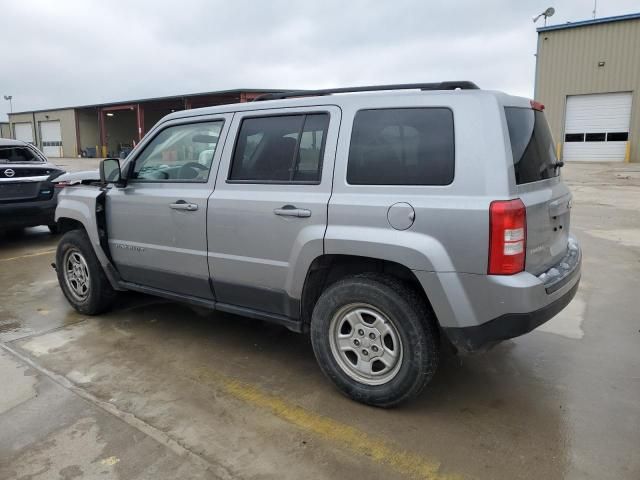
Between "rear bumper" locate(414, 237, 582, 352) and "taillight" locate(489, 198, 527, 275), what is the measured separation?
0.20 ft

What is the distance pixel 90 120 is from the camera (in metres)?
48.5

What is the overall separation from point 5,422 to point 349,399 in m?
2.05

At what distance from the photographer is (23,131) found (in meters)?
55.7

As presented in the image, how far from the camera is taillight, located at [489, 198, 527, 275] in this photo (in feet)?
8.61

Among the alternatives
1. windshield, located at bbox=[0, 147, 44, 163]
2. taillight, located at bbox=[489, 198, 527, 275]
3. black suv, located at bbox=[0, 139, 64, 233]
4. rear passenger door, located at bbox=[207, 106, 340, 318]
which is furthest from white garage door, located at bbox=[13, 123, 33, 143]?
taillight, located at bbox=[489, 198, 527, 275]

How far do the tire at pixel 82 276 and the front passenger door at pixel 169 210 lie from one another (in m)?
0.29

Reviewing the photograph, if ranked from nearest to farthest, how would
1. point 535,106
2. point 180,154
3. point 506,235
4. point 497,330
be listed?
point 506,235, point 497,330, point 535,106, point 180,154

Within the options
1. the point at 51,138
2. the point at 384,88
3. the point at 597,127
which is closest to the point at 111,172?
the point at 384,88

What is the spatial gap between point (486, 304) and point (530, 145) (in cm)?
100

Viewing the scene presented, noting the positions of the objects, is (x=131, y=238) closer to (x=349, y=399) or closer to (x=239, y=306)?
(x=239, y=306)

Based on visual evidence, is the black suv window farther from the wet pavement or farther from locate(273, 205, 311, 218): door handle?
the wet pavement

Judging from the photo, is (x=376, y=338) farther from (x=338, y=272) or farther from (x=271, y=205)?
(x=271, y=205)

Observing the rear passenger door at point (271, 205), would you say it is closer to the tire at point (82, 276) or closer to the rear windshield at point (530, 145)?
the rear windshield at point (530, 145)

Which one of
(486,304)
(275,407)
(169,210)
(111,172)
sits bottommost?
(275,407)
